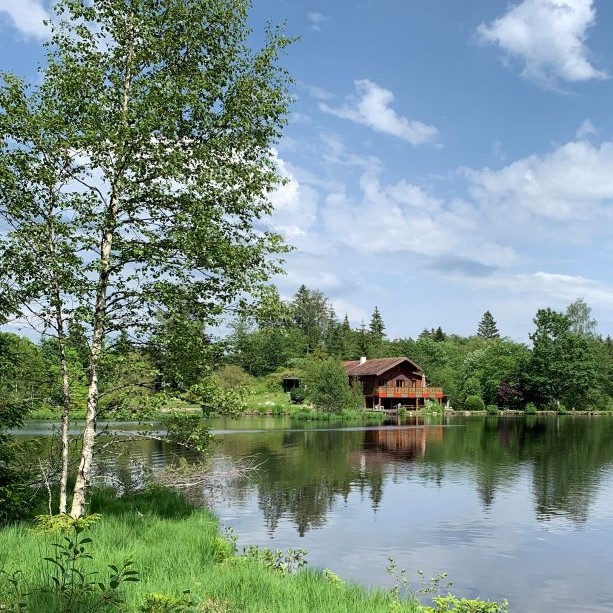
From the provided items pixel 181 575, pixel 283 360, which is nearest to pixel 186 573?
pixel 181 575

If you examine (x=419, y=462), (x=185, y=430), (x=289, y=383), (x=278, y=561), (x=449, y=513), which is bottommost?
(x=449, y=513)

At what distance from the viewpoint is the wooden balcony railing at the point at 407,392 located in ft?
297

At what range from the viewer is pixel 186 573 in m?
10.2

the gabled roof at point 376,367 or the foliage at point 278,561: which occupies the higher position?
the gabled roof at point 376,367

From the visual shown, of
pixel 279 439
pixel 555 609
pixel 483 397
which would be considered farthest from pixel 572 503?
pixel 483 397

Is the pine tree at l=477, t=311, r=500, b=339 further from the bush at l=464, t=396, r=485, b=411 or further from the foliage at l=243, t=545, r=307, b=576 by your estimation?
the foliage at l=243, t=545, r=307, b=576

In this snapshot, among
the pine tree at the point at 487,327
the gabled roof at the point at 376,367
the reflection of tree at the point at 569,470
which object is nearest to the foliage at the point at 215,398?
the reflection of tree at the point at 569,470

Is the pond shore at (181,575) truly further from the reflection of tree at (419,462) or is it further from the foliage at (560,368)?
the foliage at (560,368)

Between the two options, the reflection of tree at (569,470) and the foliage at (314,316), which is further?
the foliage at (314,316)

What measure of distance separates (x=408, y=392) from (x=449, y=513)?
70965mm

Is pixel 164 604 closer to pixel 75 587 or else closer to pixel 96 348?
pixel 75 587

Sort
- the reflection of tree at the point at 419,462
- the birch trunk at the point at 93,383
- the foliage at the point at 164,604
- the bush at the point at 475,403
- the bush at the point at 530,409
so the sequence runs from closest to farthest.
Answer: the foliage at the point at 164,604
the birch trunk at the point at 93,383
the reflection of tree at the point at 419,462
the bush at the point at 530,409
the bush at the point at 475,403

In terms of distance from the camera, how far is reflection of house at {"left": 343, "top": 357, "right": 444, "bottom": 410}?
91.1 metres

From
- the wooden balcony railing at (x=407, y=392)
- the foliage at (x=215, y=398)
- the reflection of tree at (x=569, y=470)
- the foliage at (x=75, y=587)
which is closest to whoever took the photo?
the foliage at (x=75, y=587)
